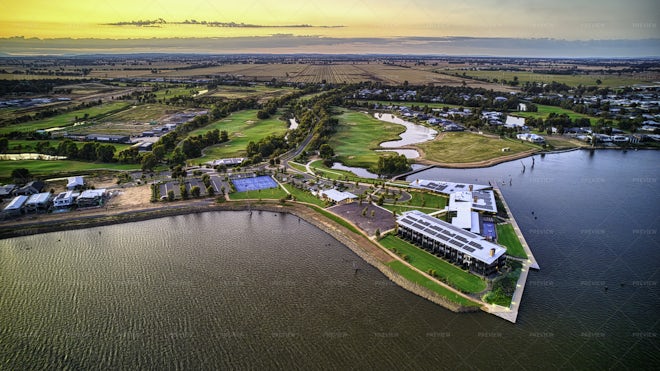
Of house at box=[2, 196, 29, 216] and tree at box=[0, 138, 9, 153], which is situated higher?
tree at box=[0, 138, 9, 153]

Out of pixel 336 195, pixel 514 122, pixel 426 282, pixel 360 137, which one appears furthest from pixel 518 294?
pixel 514 122

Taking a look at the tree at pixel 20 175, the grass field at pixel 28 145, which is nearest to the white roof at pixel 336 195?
the tree at pixel 20 175

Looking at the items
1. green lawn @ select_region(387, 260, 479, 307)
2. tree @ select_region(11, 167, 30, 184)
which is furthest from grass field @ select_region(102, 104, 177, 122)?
green lawn @ select_region(387, 260, 479, 307)

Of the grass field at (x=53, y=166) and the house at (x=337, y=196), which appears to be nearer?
the house at (x=337, y=196)

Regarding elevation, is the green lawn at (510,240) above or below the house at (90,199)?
below

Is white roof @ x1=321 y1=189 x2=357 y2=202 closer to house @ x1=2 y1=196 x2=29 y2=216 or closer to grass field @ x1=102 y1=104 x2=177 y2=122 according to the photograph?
house @ x1=2 y1=196 x2=29 y2=216

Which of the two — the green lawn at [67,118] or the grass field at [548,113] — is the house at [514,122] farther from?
the green lawn at [67,118]
